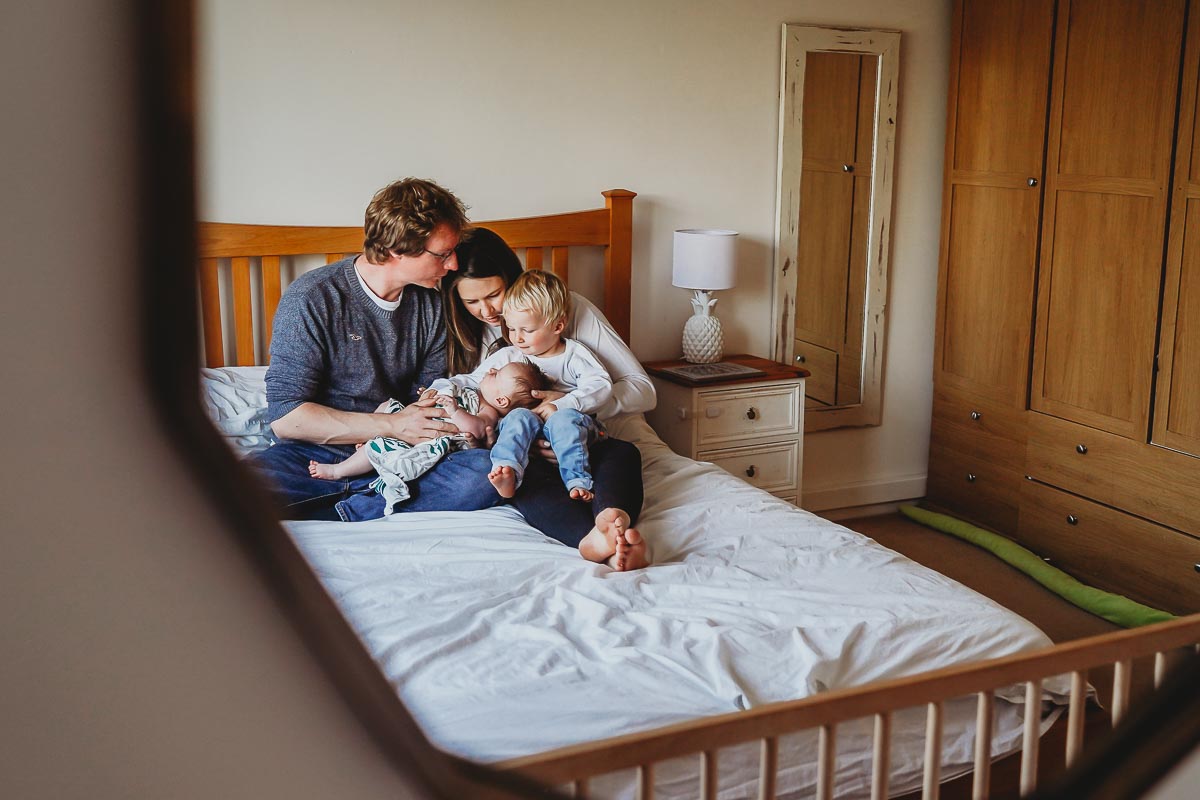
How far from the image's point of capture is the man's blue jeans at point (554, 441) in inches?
63.2

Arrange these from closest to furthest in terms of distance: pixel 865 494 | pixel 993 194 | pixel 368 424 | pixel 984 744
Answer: pixel 984 744 < pixel 368 424 < pixel 993 194 < pixel 865 494

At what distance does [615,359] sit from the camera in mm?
1961

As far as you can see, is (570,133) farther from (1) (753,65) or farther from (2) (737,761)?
(2) (737,761)

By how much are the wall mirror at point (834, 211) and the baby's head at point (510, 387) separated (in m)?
1.01

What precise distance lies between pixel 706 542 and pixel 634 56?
4.16ft

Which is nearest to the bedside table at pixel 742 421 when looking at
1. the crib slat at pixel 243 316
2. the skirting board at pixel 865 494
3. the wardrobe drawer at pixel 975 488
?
the skirting board at pixel 865 494

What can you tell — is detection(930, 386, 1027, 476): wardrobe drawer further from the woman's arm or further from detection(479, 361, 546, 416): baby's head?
detection(479, 361, 546, 416): baby's head

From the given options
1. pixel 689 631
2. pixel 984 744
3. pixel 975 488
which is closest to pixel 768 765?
pixel 984 744

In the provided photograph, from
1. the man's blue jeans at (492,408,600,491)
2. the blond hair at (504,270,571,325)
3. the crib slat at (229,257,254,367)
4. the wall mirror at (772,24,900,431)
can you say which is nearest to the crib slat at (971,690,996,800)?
the crib slat at (229,257,254,367)

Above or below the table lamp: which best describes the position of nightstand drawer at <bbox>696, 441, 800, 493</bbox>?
below

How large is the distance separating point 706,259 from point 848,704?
6.91 ft

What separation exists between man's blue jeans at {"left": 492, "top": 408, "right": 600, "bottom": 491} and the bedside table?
61 centimetres

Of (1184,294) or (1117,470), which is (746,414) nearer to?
(1117,470)

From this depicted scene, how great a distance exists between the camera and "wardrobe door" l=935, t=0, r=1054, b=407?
7.91 ft
